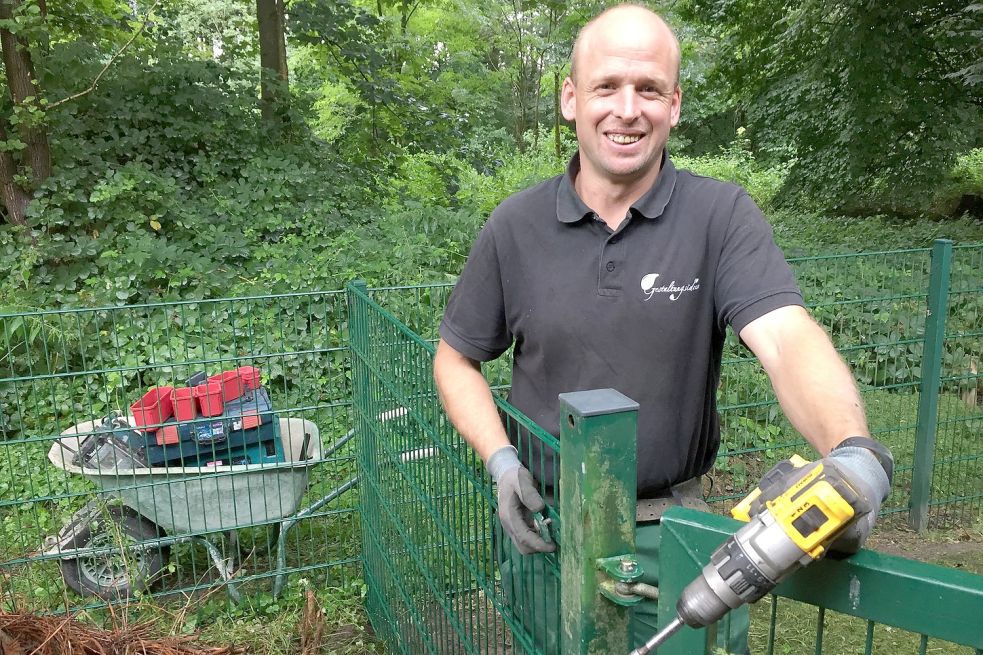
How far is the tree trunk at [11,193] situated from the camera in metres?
7.27

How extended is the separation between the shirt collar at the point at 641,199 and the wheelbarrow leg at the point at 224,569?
2664 millimetres

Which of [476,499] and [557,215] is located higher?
[557,215]

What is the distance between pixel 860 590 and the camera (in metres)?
1.00

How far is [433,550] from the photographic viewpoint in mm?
2488

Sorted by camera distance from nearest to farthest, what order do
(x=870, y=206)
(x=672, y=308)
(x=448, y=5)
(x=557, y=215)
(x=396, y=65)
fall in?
(x=672, y=308) → (x=557, y=215) → (x=396, y=65) → (x=870, y=206) → (x=448, y=5)

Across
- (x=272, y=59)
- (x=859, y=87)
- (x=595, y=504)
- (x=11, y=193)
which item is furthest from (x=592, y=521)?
(x=859, y=87)

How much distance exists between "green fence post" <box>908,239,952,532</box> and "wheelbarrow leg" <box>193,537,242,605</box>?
4.14 metres

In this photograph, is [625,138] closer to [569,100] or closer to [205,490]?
[569,100]

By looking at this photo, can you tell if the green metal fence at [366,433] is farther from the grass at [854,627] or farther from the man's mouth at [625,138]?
the man's mouth at [625,138]

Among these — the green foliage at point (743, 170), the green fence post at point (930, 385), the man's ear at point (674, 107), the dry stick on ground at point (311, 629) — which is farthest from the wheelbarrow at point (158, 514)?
the green foliage at point (743, 170)

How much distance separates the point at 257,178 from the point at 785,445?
625cm

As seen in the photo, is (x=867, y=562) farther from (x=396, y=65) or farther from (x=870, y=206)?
(x=870, y=206)

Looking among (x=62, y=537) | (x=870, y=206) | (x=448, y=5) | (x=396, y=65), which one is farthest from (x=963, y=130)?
(x=62, y=537)

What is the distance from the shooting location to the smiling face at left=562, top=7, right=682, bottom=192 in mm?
2041
